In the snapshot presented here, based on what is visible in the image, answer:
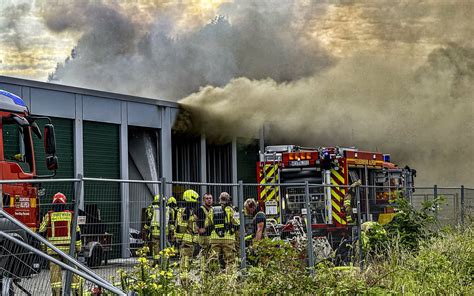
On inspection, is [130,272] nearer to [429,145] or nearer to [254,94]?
[254,94]

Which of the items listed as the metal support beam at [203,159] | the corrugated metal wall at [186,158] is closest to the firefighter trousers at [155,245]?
the corrugated metal wall at [186,158]

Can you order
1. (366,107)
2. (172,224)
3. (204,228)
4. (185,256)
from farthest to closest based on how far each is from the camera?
(366,107) → (204,228) → (172,224) → (185,256)

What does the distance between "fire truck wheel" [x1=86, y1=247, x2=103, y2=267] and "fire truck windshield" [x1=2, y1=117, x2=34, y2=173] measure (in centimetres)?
341

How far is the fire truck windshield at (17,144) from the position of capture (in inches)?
464

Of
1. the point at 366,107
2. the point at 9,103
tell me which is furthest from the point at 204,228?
the point at 366,107

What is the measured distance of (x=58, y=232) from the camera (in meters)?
9.41

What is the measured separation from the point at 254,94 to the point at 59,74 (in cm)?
986

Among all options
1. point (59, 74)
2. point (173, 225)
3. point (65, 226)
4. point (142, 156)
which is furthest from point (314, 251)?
point (59, 74)

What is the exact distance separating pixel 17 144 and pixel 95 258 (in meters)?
4.19

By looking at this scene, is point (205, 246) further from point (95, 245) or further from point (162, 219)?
point (95, 245)

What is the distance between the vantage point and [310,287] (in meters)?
8.54

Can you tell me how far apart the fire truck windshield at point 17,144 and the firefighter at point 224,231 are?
3.16 meters

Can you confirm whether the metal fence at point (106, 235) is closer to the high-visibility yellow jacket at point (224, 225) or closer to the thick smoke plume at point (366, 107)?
the high-visibility yellow jacket at point (224, 225)

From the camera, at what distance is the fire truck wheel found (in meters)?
8.24
